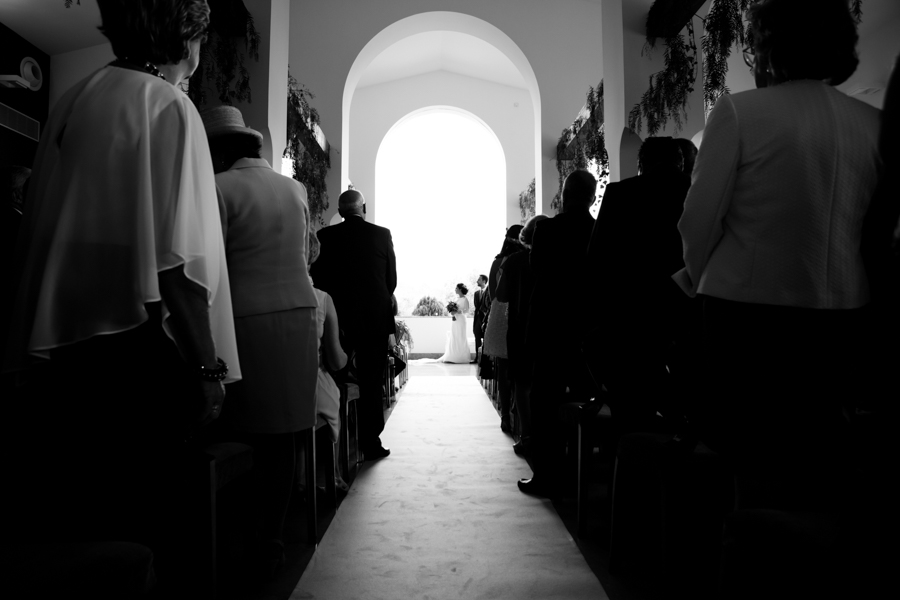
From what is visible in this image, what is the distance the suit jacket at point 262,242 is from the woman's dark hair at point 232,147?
8 centimetres

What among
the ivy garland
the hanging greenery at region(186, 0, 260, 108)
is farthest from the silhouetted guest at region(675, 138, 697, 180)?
the hanging greenery at region(186, 0, 260, 108)

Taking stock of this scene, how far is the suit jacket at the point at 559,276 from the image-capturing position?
3.19m

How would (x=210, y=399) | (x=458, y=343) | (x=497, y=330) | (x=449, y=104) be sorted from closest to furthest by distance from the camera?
(x=210, y=399), (x=497, y=330), (x=458, y=343), (x=449, y=104)

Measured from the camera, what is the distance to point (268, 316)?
2.14 metres

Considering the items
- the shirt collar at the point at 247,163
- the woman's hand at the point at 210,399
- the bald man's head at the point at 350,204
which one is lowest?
the woman's hand at the point at 210,399

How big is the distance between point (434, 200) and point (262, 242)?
67.7ft

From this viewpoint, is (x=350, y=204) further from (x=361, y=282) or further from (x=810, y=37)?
(x=810, y=37)

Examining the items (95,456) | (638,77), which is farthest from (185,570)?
(638,77)

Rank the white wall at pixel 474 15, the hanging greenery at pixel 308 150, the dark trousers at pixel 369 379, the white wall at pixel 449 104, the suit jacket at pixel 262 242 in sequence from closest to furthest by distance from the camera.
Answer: the suit jacket at pixel 262 242, the dark trousers at pixel 369 379, the hanging greenery at pixel 308 150, the white wall at pixel 474 15, the white wall at pixel 449 104

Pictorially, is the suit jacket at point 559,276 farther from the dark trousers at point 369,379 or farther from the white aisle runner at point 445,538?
the dark trousers at point 369,379

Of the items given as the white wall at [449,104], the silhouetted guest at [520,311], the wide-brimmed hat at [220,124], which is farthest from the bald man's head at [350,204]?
the white wall at [449,104]

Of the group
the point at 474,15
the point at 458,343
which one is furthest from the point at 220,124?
the point at 458,343

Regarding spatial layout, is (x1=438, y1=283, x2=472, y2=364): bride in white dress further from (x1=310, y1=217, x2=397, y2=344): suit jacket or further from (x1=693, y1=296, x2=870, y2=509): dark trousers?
(x1=693, y1=296, x2=870, y2=509): dark trousers

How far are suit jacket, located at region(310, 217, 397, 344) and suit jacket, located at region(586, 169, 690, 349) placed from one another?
6.32ft
